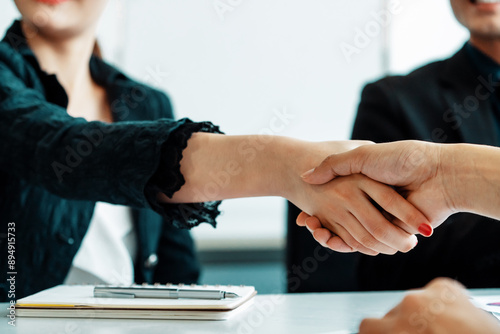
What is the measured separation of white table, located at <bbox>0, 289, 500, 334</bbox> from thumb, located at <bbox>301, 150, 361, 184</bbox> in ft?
0.50

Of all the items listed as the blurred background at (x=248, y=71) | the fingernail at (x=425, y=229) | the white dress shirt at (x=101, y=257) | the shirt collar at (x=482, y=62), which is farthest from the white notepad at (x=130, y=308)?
the blurred background at (x=248, y=71)

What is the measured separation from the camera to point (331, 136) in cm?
207

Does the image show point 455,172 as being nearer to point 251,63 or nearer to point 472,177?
point 472,177

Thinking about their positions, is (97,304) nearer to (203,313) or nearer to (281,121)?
(203,313)

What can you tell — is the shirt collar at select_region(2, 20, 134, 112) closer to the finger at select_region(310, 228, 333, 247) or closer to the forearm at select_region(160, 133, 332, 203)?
the forearm at select_region(160, 133, 332, 203)

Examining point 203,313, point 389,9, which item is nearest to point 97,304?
point 203,313

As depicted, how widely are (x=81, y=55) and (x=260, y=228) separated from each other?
1.10 meters

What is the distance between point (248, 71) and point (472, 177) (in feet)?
4.87

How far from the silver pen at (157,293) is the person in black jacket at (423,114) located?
1.62 feet

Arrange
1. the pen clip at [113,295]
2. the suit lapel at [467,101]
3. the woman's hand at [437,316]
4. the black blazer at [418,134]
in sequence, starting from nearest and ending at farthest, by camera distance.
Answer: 1. the woman's hand at [437,316]
2. the pen clip at [113,295]
3. the black blazer at [418,134]
4. the suit lapel at [467,101]

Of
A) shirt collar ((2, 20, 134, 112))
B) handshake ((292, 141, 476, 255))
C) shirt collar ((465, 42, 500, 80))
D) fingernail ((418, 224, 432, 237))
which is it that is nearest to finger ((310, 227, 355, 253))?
handshake ((292, 141, 476, 255))

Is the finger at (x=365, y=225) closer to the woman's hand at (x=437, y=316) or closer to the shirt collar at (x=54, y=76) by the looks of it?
the woman's hand at (x=437, y=316)

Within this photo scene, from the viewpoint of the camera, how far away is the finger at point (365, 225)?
684 millimetres

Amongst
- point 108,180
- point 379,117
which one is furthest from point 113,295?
point 379,117
